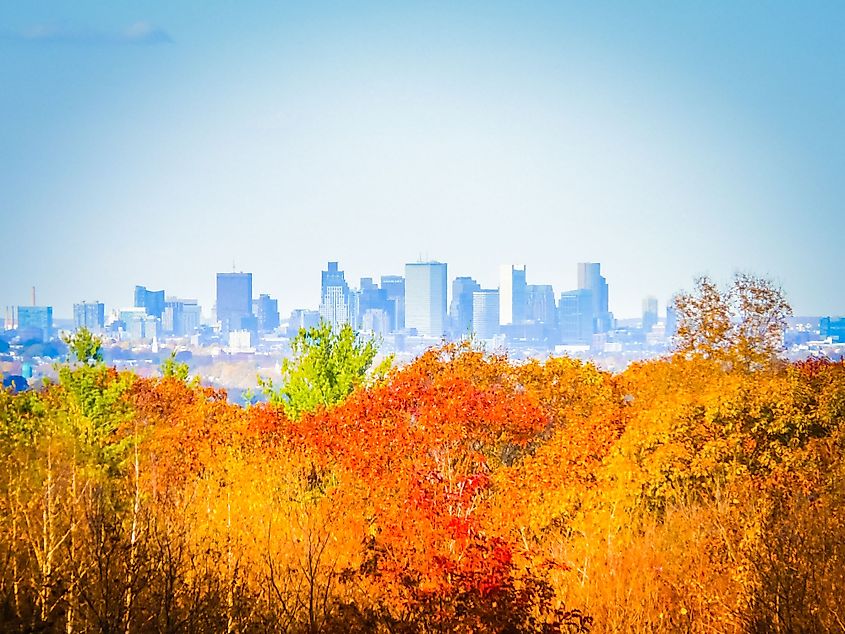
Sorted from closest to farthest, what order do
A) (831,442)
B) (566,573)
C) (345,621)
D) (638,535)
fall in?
(345,621) → (566,573) → (638,535) → (831,442)

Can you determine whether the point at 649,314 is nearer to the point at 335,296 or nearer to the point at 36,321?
the point at 335,296

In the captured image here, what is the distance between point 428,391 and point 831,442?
20.2 ft

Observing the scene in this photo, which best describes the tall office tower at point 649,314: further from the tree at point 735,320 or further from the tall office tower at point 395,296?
the tree at point 735,320

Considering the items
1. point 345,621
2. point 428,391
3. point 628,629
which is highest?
point 428,391

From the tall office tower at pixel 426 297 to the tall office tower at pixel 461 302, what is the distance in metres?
2.41

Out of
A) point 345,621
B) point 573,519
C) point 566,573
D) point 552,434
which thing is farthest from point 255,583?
point 552,434

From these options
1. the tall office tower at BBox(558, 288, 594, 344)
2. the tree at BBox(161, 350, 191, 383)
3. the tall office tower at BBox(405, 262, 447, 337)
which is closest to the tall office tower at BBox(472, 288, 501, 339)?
the tall office tower at BBox(405, 262, 447, 337)

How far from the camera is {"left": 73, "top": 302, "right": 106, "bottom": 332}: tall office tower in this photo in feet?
506

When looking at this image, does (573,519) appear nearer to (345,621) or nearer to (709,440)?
(709,440)

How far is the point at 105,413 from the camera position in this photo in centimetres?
2073

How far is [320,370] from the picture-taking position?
25.9 metres

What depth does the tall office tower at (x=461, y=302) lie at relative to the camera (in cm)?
18754

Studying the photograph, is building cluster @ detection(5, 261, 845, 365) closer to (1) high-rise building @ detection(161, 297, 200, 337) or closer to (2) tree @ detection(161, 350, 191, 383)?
(1) high-rise building @ detection(161, 297, 200, 337)

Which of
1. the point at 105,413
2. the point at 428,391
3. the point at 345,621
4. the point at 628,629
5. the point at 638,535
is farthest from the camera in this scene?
the point at 105,413
